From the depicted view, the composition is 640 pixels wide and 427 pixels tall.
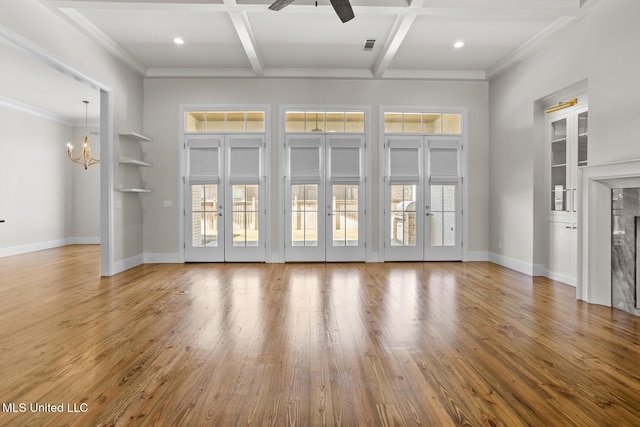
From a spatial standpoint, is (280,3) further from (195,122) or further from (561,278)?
(561,278)

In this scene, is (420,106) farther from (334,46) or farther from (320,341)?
(320,341)

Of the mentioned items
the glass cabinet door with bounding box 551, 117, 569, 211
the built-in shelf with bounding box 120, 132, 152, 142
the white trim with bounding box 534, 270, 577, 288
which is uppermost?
the built-in shelf with bounding box 120, 132, 152, 142

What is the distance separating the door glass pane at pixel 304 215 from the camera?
637 cm

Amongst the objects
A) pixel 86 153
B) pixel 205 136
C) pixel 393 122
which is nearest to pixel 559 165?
pixel 393 122

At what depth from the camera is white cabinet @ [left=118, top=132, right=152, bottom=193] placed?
5.54 meters

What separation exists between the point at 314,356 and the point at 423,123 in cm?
524

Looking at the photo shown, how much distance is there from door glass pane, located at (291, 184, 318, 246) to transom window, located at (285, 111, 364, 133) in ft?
3.51

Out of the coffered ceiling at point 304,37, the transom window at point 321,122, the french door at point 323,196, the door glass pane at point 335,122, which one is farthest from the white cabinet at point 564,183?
the door glass pane at point 335,122

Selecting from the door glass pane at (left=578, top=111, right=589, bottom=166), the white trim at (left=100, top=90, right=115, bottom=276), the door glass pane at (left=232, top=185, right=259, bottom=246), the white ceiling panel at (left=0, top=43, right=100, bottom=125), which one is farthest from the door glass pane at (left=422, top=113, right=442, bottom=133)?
the white ceiling panel at (left=0, top=43, right=100, bottom=125)

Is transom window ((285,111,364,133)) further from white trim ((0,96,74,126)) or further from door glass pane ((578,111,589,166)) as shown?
white trim ((0,96,74,126))

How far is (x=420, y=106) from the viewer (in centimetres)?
643

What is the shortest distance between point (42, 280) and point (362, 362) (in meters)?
4.92

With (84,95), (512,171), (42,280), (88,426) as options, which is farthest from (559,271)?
(84,95)

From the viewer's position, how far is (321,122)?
6414 millimetres
